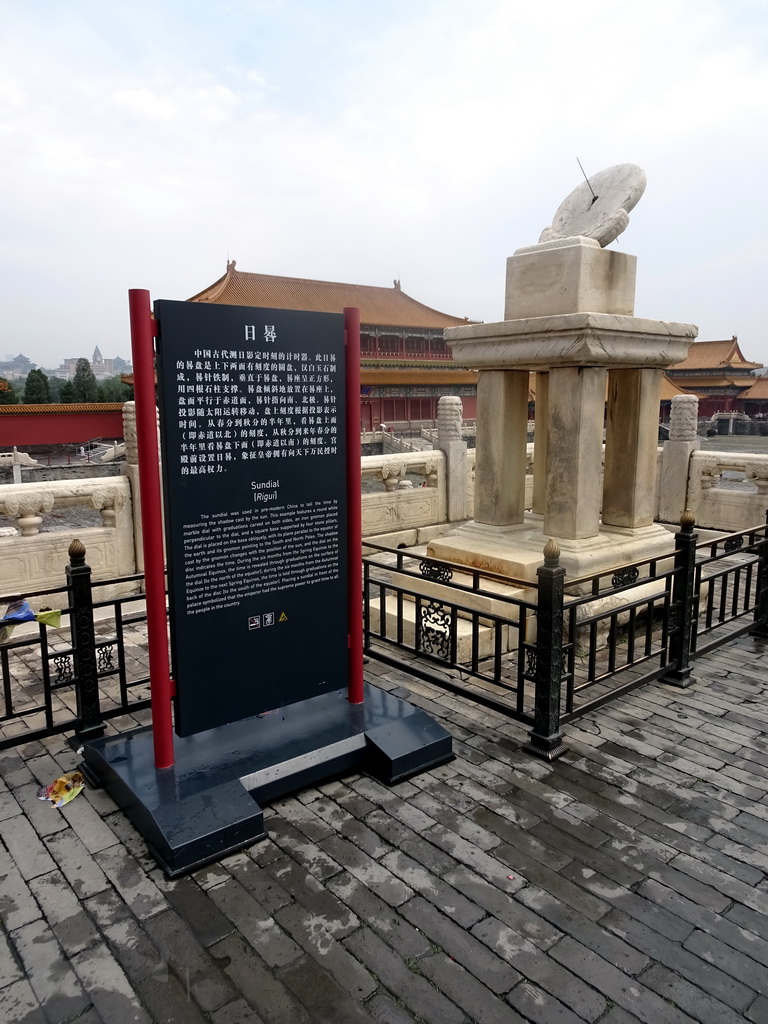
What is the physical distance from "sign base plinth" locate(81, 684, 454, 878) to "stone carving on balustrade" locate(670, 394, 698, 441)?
6.87 m

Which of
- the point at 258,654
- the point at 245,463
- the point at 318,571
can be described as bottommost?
the point at 258,654

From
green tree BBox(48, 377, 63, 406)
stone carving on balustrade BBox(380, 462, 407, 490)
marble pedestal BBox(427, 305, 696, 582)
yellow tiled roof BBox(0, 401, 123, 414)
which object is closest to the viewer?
marble pedestal BBox(427, 305, 696, 582)

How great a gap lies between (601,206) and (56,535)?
18.3 feet

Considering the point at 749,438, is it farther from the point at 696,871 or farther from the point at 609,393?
the point at 696,871

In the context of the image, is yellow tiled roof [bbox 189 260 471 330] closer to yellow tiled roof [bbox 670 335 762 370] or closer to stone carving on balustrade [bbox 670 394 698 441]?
yellow tiled roof [bbox 670 335 762 370]

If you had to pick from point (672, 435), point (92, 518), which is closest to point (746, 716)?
point (672, 435)

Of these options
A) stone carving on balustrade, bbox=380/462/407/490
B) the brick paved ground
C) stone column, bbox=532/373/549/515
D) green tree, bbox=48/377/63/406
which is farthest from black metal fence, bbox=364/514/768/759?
green tree, bbox=48/377/63/406

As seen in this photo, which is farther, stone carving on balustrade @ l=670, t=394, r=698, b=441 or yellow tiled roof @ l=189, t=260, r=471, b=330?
yellow tiled roof @ l=189, t=260, r=471, b=330

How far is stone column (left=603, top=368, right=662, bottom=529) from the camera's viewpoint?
610 cm

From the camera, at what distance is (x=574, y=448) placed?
218 inches

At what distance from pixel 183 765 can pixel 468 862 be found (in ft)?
4.51

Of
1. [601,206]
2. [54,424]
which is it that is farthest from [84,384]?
[601,206]

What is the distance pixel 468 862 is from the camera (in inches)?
113

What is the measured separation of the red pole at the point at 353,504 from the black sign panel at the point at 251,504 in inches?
2.6
